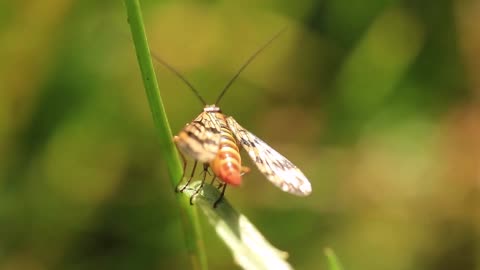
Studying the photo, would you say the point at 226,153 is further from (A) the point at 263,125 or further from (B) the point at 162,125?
(A) the point at 263,125

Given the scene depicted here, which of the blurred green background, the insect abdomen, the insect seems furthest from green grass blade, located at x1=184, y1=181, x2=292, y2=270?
the blurred green background

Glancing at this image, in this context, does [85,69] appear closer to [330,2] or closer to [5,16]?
[5,16]

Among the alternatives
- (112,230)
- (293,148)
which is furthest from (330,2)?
(112,230)

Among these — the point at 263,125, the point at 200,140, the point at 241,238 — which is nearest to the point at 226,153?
the point at 200,140

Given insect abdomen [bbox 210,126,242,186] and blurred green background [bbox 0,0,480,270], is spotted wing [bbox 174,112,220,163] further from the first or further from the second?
blurred green background [bbox 0,0,480,270]

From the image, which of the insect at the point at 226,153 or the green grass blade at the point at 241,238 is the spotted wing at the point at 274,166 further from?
the green grass blade at the point at 241,238
